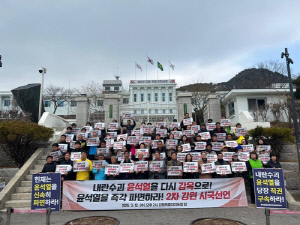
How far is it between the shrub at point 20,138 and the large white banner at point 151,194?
4.33 metres

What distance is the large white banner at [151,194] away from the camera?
23.4 ft

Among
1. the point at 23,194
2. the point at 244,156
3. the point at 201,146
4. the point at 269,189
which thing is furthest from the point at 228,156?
the point at 23,194

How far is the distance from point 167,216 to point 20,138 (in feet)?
24.7

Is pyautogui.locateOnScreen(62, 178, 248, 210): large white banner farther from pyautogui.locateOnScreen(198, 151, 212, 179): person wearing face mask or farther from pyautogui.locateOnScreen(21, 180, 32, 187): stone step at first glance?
pyautogui.locateOnScreen(21, 180, 32, 187): stone step

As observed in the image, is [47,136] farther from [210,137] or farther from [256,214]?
[256,214]

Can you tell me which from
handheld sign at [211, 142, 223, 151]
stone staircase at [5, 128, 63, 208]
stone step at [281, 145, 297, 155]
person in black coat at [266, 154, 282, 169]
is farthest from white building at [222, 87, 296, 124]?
stone staircase at [5, 128, 63, 208]

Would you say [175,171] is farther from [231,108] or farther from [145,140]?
[231,108]

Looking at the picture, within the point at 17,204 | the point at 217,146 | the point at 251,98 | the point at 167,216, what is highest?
the point at 251,98

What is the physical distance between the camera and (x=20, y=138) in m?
10.3

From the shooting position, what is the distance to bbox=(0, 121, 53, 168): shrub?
392 inches

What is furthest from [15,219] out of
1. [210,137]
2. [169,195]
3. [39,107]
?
[39,107]

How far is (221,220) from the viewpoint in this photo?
19.5ft

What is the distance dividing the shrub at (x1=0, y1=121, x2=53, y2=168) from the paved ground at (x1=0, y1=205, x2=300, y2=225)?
3674 millimetres

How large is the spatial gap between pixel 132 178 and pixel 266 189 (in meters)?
4.12
